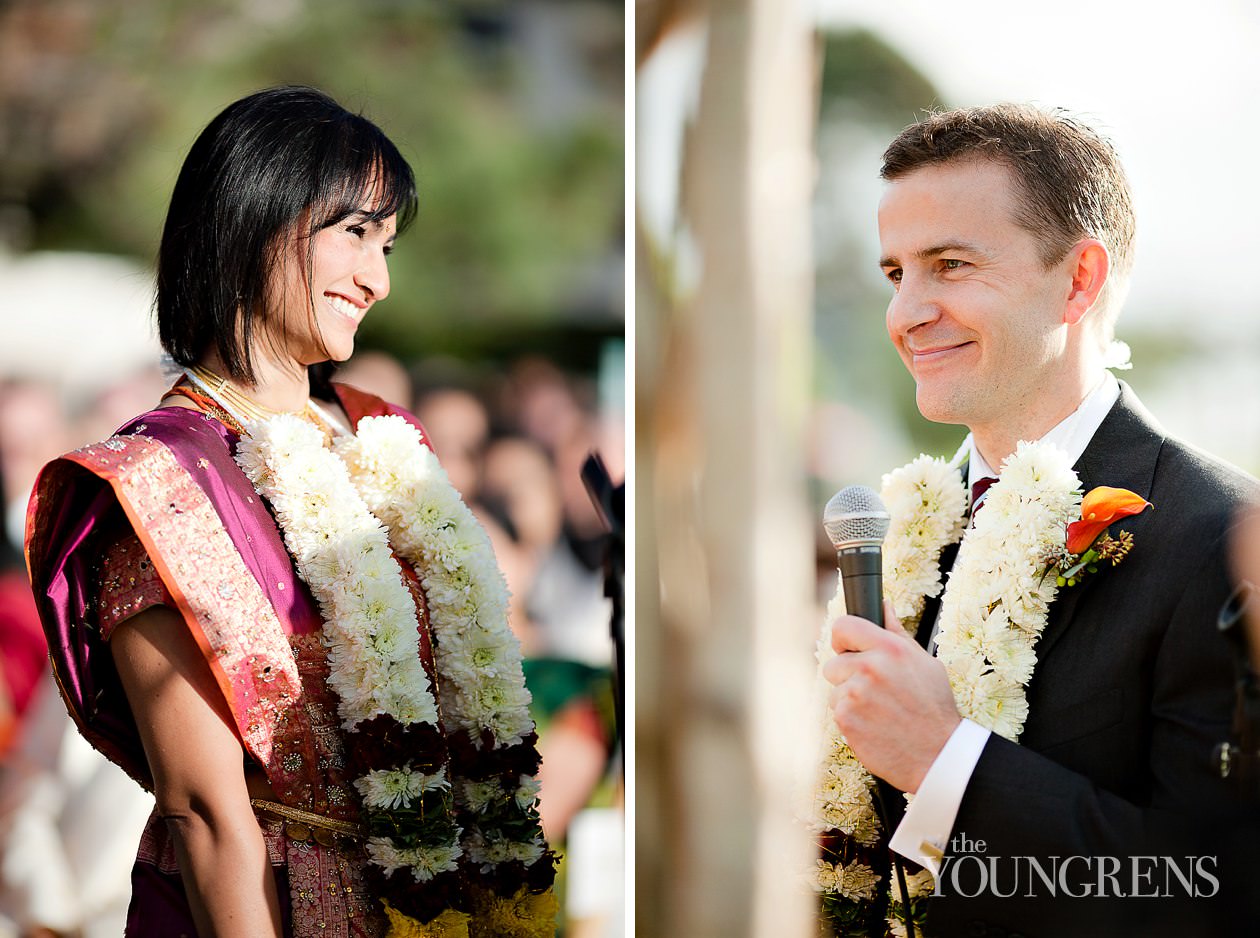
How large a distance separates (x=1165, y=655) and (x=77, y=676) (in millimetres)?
1869

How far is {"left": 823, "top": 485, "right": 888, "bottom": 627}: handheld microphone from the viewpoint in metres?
2.11

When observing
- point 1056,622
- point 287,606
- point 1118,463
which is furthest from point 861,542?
point 287,606

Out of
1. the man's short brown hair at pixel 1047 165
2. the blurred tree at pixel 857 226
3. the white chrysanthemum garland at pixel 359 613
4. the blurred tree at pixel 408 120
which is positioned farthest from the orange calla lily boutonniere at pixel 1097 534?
the blurred tree at pixel 408 120

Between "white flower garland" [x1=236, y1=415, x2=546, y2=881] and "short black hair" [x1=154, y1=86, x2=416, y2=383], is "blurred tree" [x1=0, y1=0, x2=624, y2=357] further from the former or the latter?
"white flower garland" [x1=236, y1=415, x2=546, y2=881]

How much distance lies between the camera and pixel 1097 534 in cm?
210

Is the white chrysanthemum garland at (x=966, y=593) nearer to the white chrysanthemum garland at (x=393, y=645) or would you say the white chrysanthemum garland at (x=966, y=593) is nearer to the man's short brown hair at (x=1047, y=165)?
the man's short brown hair at (x=1047, y=165)

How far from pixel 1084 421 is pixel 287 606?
1.58 m

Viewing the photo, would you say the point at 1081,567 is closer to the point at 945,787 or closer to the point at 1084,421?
the point at 1084,421

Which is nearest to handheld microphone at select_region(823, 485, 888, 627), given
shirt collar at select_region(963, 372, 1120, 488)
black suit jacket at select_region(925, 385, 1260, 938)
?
black suit jacket at select_region(925, 385, 1260, 938)

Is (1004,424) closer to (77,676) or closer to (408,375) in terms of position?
(77,676)

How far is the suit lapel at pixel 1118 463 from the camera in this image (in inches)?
83.4

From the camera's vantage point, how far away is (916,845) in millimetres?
2162

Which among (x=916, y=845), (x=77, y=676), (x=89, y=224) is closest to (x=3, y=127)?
(x=89, y=224)

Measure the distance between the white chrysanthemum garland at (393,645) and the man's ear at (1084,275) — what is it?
1.33 metres
